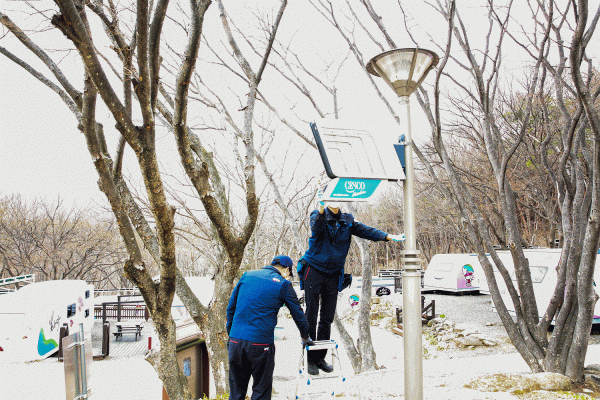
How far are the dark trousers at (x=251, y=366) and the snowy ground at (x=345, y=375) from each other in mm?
471

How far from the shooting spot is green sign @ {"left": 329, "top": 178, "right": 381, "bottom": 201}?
3344mm

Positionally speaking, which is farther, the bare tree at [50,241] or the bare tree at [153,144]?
the bare tree at [50,241]

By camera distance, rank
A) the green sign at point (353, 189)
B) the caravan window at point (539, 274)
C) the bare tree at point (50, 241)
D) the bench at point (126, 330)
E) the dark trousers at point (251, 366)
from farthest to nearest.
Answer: the bare tree at point (50, 241)
the bench at point (126, 330)
the caravan window at point (539, 274)
the dark trousers at point (251, 366)
the green sign at point (353, 189)

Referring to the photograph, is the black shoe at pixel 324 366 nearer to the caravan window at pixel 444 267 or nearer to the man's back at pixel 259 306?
the man's back at pixel 259 306

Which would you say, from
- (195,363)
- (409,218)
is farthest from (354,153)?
(195,363)

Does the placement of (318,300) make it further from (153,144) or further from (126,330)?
(126,330)

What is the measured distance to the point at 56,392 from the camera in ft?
33.2

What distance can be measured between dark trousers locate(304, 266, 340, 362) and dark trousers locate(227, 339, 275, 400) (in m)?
0.66

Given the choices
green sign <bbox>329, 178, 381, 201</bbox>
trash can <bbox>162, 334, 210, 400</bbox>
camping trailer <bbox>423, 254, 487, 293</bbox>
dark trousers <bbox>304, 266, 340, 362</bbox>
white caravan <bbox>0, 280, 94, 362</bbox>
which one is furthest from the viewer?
camping trailer <bbox>423, 254, 487, 293</bbox>

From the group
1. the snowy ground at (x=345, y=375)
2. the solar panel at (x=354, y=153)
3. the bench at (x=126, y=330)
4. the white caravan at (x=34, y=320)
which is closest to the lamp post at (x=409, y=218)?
the solar panel at (x=354, y=153)

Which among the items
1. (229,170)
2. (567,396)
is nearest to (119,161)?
(567,396)

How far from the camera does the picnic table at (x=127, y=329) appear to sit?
17.0 meters

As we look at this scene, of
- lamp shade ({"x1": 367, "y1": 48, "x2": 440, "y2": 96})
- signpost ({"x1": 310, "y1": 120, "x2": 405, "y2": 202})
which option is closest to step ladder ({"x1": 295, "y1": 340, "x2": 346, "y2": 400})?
signpost ({"x1": 310, "y1": 120, "x2": 405, "y2": 202})

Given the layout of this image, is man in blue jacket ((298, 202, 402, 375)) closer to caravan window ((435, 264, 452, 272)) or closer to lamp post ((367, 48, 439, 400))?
lamp post ((367, 48, 439, 400))
